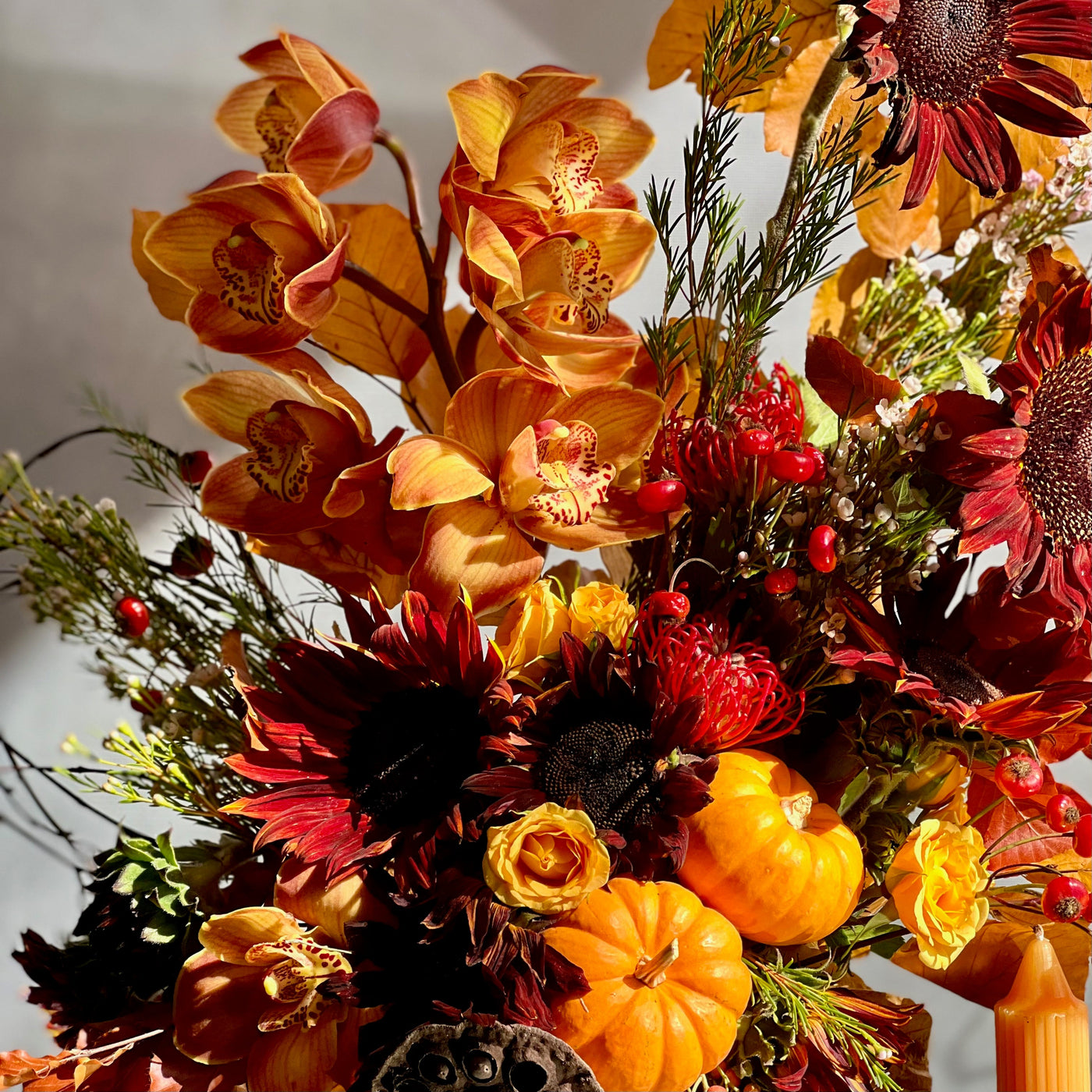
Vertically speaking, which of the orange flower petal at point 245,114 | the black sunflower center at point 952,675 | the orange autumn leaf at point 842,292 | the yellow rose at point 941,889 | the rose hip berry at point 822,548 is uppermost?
the orange flower petal at point 245,114

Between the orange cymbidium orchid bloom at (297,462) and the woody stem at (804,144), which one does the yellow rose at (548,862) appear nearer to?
the orange cymbidium orchid bloom at (297,462)

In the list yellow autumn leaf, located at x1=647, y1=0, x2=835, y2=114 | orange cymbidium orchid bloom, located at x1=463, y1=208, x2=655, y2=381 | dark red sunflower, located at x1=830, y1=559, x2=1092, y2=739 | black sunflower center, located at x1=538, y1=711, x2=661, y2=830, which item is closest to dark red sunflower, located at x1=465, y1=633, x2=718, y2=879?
black sunflower center, located at x1=538, y1=711, x2=661, y2=830

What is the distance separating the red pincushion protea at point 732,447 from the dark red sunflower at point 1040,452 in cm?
9

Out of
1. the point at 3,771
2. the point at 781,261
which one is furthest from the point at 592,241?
the point at 3,771

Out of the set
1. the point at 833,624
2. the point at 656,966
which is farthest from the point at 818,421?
the point at 656,966

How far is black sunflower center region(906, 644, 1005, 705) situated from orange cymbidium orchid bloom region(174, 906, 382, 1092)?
0.36 metres

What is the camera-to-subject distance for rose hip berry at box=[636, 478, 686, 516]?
1.99ft

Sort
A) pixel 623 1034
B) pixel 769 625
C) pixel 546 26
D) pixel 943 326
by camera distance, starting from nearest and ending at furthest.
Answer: pixel 623 1034 < pixel 769 625 < pixel 943 326 < pixel 546 26

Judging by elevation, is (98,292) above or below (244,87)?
below

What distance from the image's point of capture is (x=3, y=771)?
950mm

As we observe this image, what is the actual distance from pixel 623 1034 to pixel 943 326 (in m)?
0.53

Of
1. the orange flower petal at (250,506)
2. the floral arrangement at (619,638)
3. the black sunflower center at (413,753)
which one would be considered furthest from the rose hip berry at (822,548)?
the orange flower petal at (250,506)

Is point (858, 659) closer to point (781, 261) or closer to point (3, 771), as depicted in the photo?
point (781, 261)

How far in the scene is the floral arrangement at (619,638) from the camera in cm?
54
